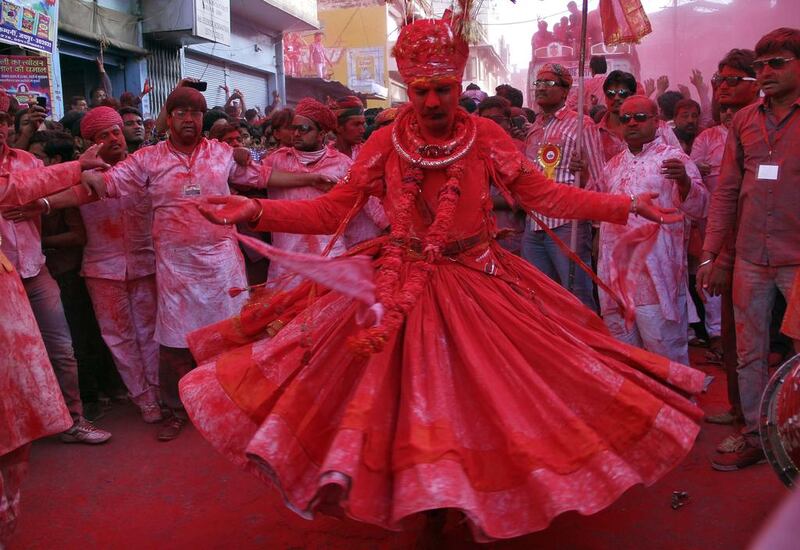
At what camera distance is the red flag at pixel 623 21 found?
544cm

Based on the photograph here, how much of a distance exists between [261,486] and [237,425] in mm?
1400

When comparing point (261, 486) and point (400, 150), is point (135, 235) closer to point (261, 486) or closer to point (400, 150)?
point (261, 486)

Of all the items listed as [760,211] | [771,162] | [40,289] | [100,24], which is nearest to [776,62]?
[771,162]

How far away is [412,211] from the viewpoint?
3.46m

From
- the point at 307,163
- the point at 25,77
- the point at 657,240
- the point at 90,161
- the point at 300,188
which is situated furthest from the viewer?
the point at 25,77

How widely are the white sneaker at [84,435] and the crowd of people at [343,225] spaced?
1cm

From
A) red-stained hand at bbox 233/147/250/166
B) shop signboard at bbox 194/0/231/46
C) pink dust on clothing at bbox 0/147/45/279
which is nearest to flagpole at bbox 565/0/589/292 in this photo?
red-stained hand at bbox 233/147/250/166

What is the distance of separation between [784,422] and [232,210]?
2486 millimetres

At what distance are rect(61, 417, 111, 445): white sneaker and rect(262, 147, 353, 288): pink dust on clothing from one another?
1609mm

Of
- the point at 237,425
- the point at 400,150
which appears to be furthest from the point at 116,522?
the point at 400,150

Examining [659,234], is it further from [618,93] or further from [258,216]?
[258,216]

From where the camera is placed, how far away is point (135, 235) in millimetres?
5418

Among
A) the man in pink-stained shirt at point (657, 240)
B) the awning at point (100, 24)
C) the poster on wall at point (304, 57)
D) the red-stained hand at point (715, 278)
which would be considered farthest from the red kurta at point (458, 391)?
the poster on wall at point (304, 57)

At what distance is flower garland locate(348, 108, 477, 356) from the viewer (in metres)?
3.21
